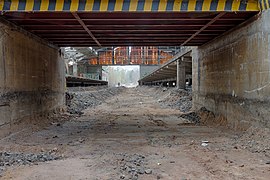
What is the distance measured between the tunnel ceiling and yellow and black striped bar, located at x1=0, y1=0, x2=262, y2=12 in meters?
0.43

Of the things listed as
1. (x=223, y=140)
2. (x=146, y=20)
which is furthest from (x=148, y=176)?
(x=146, y=20)

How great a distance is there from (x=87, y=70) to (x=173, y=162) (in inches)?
2332

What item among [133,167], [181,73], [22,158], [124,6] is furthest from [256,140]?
[181,73]

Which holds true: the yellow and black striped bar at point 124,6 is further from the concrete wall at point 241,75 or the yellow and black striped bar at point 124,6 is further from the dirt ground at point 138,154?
the dirt ground at point 138,154

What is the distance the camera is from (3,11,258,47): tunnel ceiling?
31.4ft

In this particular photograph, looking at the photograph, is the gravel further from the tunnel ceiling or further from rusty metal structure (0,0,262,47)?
the tunnel ceiling

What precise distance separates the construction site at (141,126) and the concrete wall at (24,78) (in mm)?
35

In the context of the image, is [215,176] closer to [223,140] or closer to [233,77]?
[223,140]

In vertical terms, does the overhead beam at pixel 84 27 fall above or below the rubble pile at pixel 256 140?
above

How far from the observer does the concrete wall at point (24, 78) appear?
358 inches

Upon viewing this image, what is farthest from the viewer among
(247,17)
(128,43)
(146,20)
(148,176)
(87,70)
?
(87,70)

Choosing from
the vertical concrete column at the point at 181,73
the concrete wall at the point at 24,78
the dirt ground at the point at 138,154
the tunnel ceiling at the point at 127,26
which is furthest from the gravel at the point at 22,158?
the vertical concrete column at the point at 181,73

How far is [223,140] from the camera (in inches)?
351

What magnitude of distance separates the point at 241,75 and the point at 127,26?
429 centimetres
